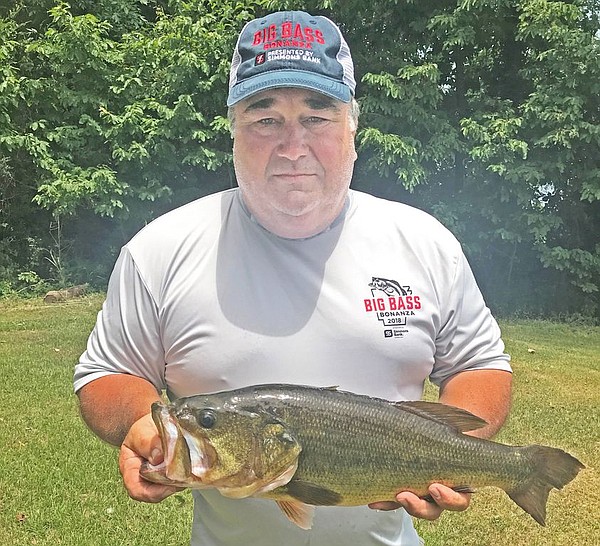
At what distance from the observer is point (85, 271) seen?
1861 centimetres

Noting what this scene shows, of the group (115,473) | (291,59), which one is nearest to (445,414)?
(291,59)

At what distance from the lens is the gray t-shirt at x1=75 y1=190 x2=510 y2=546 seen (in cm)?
209

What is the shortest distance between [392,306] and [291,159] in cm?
50

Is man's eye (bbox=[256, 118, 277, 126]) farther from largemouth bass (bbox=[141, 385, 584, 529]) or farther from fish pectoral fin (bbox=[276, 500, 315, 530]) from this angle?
fish pectoral fin (bbox=[276, 500, 315, 530])

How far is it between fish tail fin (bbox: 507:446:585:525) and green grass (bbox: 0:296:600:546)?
3446 mm

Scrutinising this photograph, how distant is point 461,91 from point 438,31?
1650 mm

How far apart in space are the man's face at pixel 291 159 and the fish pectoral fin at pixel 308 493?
0.72 m

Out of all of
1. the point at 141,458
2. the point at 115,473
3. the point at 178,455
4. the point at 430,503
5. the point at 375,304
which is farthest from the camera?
the point at 115,473

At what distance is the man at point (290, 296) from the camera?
6.86 feet

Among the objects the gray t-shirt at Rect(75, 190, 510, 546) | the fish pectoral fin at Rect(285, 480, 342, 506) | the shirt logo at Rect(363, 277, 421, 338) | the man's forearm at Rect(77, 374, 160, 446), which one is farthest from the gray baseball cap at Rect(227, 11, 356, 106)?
the fish pectoral fin at Rect(285, 480, 342, 506)

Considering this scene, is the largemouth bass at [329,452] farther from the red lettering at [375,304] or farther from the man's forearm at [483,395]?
the red lettering at [375,304]

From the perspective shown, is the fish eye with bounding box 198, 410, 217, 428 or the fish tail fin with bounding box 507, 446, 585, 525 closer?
the fish eye with bounding box 198, 410, 217, 428

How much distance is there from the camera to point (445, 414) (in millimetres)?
2080

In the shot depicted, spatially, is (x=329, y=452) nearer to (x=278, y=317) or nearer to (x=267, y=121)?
(x=278, y=317)
